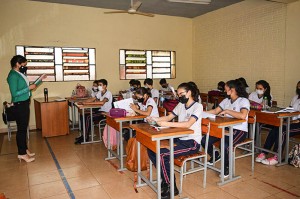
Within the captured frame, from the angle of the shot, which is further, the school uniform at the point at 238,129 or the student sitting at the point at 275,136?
the student sitting at the point at 275,136

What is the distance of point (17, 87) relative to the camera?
3721 millimetres

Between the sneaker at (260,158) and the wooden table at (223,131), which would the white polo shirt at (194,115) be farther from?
the sneaker at (260,158)

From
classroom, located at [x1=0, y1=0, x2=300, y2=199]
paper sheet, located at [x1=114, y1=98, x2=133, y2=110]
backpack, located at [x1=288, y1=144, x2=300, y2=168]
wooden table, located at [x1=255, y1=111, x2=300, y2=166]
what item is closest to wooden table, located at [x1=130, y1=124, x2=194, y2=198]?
classroom, located at [x1=0, y1=0, x2=300, y2=199]

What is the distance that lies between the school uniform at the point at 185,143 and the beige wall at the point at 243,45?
3662 millimetres

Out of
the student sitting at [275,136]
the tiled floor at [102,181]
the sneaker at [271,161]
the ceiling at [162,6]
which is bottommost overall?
the tiled floor at [102,181]

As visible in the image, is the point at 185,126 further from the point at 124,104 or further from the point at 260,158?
the point at 260,158

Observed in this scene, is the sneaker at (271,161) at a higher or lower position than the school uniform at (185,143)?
lower

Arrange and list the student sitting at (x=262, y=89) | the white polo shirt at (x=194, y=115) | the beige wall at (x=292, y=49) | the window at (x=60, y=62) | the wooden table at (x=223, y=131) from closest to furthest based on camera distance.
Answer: the white polo shirt at (x=194, y=115), the wooden table at (x=223, y=131), the student sitting at (x=262, y=89), the beige wall at (x=292, y=49), the window at (x=60, y=62)

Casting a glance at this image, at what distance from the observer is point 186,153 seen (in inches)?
107

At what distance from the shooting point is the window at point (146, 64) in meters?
→ 7.34

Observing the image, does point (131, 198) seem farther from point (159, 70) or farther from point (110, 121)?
point (159, 70)

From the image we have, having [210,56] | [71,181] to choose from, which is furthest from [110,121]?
[210,56]

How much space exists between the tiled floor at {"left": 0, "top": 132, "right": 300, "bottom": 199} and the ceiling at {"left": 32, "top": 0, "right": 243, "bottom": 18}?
155 inches

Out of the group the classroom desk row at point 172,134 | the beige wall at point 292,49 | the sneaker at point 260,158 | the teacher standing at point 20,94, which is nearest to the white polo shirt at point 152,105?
the classroom desk row at point 172,134
